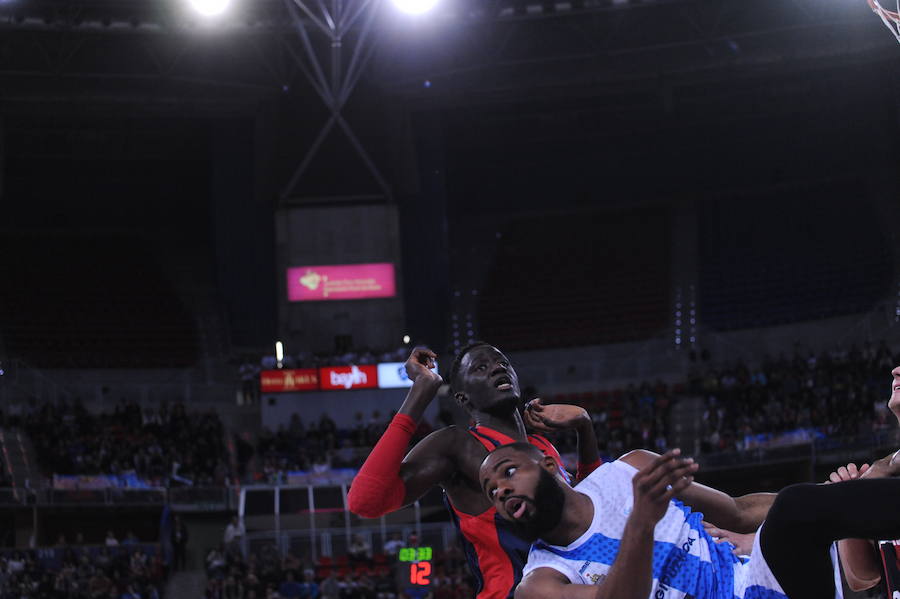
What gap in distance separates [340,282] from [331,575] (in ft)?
37.9

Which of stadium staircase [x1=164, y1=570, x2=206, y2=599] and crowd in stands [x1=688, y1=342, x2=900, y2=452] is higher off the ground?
crowd in stands [x1=688, y1=342, x2=900, y2=452]

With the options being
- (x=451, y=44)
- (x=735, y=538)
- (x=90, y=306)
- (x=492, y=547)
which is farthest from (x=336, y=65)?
(x=735, y=538)

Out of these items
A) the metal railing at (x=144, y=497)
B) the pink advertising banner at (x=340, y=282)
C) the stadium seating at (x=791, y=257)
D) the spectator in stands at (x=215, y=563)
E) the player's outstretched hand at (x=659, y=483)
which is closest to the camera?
the player's outstretched hand at (x=659, y=483)

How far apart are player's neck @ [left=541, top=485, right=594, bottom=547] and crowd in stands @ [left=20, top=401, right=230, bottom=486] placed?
62.0ft

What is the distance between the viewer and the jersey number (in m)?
14.4

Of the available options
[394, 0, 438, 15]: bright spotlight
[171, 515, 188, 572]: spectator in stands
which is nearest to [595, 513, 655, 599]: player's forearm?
[171, 515, 188, 572]: spectator in stands

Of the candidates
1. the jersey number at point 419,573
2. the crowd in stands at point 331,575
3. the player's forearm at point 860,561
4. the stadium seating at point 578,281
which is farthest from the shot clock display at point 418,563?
the stadium seating at point 578,281

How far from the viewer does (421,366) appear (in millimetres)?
4750

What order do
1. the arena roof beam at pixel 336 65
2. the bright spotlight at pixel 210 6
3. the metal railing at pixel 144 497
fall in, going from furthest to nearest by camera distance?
the arena roof beam at pixel 336 65 → the bright spotlight at pixel 210 6 → the metal railing at pixel 144 497

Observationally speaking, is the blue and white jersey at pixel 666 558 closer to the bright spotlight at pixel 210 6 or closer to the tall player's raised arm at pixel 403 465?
the tall player's raised arm at pixel 403 465

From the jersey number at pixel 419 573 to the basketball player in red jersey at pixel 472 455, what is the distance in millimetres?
9981

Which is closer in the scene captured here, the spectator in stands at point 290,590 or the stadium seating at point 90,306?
the spectator in stands at point 290,590

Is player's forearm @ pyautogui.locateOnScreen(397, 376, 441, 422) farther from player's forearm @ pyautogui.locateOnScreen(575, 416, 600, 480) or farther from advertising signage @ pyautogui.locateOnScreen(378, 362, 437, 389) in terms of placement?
advertising signage @ pyautogui.locateOnScreen(378, 362, 437, 389)

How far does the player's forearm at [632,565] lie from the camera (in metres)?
3.09
